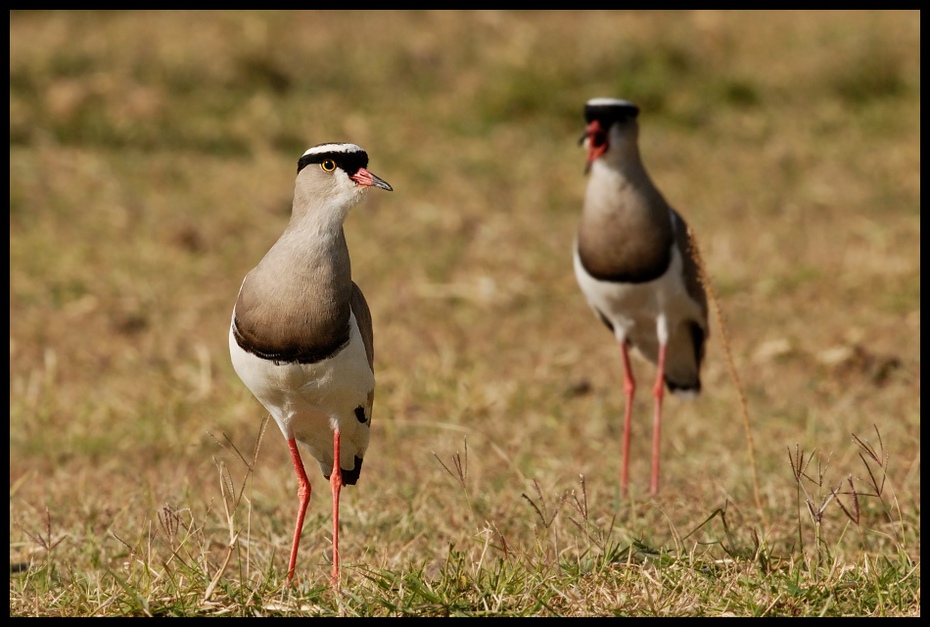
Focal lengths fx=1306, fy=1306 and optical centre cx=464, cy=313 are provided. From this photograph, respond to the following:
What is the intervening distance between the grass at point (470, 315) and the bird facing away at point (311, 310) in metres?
0.31

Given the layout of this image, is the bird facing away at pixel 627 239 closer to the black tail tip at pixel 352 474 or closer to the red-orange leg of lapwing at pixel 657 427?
the red-orange leg of lapwing at pixel 657 427

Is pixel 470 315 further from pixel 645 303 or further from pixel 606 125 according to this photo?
pixel 606 125

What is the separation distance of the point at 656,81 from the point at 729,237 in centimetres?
289

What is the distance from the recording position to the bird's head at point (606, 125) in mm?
5438

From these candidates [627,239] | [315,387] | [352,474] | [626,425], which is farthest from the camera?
[626,425]

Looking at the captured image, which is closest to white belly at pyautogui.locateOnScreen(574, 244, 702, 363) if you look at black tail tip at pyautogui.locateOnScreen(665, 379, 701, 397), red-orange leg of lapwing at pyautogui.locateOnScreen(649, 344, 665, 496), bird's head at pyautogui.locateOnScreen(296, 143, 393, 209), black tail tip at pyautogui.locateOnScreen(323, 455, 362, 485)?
red-orange leg of lapwing at pyautogui.locateOnScreen(649, 344, 665, 496)

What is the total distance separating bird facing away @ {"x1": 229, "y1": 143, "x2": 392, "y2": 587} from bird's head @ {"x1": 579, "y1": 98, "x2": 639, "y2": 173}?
1843 mm

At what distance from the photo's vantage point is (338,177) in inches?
→ 149

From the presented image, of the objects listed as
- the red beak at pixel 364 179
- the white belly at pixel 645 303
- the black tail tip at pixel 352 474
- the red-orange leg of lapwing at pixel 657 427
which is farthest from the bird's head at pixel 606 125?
the red beak at pixel 364 179

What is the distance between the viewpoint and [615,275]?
5.44 metres

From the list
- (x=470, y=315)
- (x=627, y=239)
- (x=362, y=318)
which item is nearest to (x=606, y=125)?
(x=627, y=239)

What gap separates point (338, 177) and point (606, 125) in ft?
6.47

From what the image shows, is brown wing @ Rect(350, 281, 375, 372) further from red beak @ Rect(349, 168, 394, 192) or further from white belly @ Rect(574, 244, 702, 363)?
white belly @ Rect(574, 244, 702, 363)
